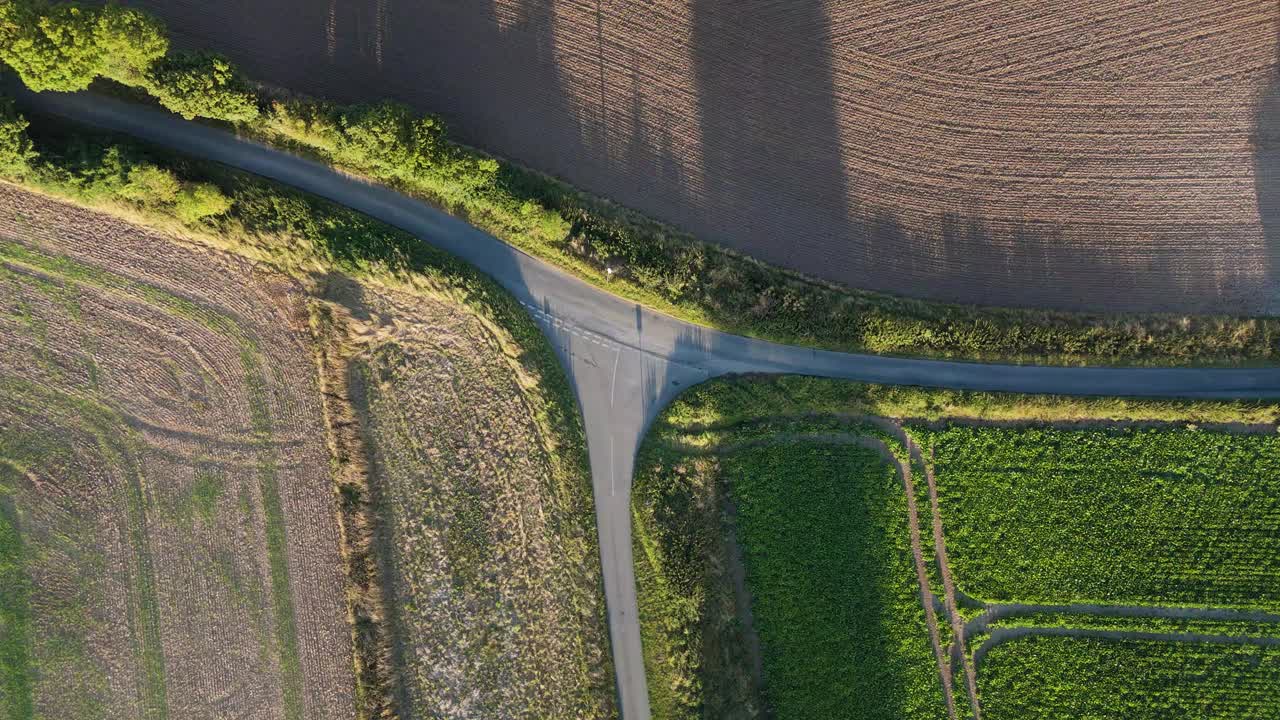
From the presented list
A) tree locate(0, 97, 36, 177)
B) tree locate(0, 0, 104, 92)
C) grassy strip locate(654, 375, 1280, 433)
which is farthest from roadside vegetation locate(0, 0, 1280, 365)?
tree locate(0, 97, 36, 177)

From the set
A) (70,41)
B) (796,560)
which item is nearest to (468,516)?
(796,560)

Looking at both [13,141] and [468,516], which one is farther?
[468,516]

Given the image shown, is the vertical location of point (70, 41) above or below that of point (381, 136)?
above

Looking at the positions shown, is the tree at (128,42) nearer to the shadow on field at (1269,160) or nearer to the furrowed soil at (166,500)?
the furrowed soil at (166,500)

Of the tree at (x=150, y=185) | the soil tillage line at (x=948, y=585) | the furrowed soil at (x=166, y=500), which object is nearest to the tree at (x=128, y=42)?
the tree at (x=150, y=185)

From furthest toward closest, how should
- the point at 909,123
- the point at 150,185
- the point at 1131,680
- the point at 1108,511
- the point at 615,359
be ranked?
the point at 909,123
the point at 1108,511
the point at 1131,680
the point at 615,359
the point at 150,185

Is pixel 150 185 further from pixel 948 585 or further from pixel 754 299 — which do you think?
pixel 948 585
